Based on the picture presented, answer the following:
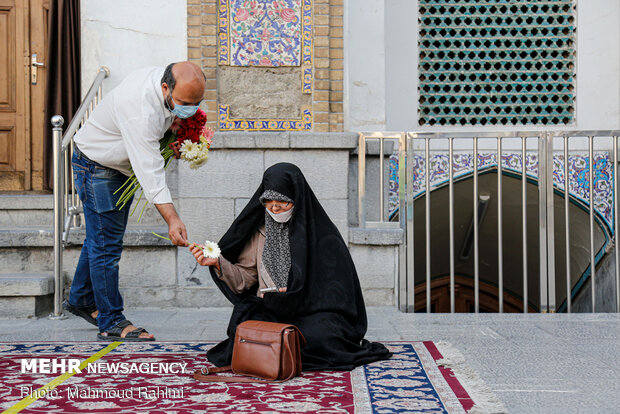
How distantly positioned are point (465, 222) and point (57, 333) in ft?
19.6

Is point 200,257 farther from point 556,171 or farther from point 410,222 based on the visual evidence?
point 556,171

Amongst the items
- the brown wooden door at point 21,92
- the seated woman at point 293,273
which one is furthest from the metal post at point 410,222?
the brown wooden door at point 21,92

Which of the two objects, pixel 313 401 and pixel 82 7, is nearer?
pixel 313 401

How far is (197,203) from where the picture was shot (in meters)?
5.30

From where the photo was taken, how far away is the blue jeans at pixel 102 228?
13.1ft

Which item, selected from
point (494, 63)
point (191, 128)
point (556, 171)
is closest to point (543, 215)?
point (556, 171)

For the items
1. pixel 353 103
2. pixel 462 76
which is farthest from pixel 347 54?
pixel 462 76

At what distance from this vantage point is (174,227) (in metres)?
3.40

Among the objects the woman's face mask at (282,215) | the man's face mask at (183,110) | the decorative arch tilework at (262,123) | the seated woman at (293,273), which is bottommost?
the seated woman at (293,273)

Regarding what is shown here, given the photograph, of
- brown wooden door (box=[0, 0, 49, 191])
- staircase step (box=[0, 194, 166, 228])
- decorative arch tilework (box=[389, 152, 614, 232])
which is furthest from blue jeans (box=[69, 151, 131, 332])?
decorative arch tilework (box=[389, 152, 614, 232])

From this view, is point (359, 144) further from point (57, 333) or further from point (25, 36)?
point (25, 36)

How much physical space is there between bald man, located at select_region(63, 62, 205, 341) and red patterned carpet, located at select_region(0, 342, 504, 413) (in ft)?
1.86

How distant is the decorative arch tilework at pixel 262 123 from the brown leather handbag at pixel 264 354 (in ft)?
12.6

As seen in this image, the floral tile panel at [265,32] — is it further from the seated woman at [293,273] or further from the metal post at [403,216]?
the seated woman at [293,273]
